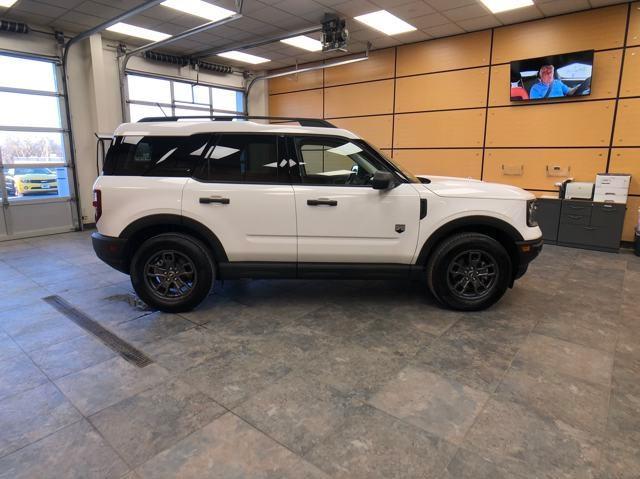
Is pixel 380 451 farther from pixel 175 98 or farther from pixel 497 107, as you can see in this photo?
pixel 175 98

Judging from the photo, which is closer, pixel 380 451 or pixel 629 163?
pixel 380 451

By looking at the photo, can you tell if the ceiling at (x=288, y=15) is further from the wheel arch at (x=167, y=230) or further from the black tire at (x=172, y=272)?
the black tire at (x=172, y=272)

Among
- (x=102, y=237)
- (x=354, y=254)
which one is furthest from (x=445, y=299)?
(x=102, y=237)

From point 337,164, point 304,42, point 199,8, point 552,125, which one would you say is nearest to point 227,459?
point 337,164

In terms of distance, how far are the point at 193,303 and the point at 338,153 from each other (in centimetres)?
188

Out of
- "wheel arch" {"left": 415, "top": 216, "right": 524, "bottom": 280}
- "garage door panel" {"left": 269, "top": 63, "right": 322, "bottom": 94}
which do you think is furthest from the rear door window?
"garage door panel" {"left": 269, "top": 63, "right": 322, "bottom": 94}

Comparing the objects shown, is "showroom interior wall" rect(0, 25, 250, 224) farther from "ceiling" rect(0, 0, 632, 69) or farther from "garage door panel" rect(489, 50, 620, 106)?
"garage door panel" rect(489, 50, 620, 106)

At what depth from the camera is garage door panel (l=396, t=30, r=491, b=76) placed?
7.45 m

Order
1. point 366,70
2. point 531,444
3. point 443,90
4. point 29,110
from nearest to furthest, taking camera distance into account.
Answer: point 531,444
point 29,110
point 443,90
point 366,70

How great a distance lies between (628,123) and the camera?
6.24 metres

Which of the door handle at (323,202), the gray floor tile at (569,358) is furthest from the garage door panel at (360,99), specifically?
the gray floor tile at (569,358)

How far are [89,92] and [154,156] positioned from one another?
5732mm

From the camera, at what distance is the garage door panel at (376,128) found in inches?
352

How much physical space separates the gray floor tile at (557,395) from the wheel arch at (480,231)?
120 centimetres
